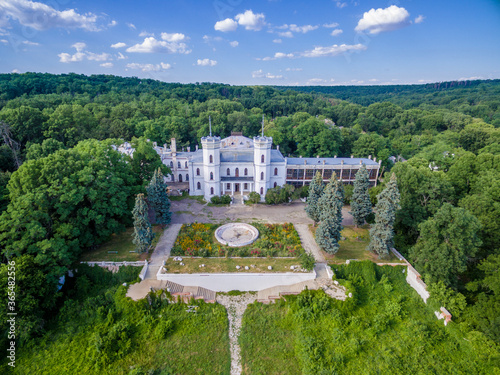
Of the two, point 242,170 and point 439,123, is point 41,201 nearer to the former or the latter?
point 242,170

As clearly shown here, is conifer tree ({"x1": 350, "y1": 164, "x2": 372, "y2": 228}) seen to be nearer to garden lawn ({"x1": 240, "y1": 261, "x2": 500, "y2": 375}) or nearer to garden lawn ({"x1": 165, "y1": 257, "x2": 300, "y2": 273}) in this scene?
garden lawn ({"x1": 240, "y1": 261, "x2": 500, "y2": 375})

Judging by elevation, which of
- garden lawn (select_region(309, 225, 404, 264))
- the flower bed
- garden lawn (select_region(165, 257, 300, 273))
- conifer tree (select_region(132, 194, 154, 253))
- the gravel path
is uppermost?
conifer tree (select_region(132, 194, 154, 253))

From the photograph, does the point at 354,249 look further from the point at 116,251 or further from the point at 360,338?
the point at 116,251

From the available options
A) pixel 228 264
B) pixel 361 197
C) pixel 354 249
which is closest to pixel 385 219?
pixel 354 249

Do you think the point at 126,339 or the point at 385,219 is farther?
the point at 385,219

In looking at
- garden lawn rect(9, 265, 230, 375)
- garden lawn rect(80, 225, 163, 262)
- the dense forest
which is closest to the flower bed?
garden lawn rect(80, 225, 163, 262)

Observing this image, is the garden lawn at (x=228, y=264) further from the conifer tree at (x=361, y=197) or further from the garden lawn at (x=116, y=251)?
the conifer tree at (x=361, y=197)
